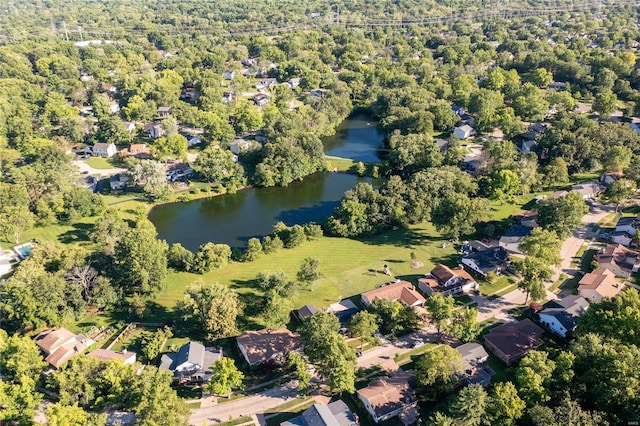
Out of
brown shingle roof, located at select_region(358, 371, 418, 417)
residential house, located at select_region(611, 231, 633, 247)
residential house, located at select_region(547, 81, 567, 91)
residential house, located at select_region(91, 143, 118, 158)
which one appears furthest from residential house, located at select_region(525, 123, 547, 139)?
residential house, located at select_region(91, 143, 118, 158)

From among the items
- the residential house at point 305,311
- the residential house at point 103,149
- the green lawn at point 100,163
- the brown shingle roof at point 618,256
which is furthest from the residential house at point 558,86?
the green lawn at point 100,163

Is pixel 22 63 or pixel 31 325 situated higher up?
pixel 22 63

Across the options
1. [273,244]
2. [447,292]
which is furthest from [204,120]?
[447,292]

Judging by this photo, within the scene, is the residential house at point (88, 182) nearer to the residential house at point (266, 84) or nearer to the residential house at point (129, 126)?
the residential house at point (129, 126)

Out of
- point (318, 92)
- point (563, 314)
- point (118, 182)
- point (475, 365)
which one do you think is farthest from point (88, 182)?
point (563, 314)

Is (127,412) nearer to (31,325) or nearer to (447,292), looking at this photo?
(31,325)

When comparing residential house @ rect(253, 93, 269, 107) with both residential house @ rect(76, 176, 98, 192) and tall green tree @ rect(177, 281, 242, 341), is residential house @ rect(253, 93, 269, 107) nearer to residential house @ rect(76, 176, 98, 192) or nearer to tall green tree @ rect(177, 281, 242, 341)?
residential house @ rect(76, 176, 98, 192)
